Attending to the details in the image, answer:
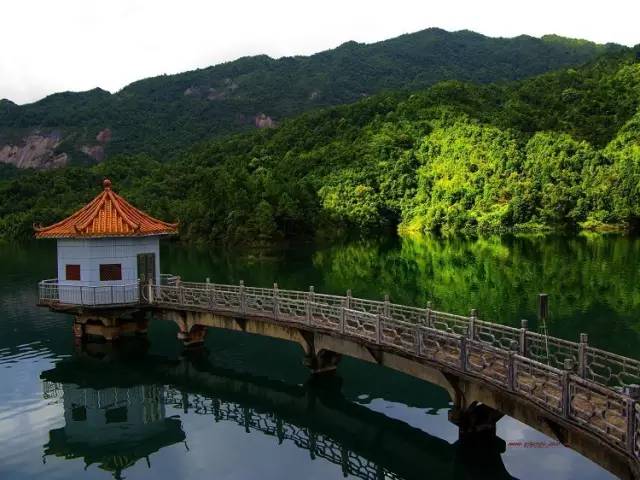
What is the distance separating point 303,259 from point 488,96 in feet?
281

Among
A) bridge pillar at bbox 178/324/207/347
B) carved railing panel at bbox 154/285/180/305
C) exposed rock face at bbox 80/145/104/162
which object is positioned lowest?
bridge pillar at bbox 178/324/207/347

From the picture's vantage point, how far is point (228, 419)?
67.2 feet

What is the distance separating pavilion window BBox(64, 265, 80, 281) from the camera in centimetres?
2752

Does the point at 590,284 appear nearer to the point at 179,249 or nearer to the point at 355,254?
the point at 355,254

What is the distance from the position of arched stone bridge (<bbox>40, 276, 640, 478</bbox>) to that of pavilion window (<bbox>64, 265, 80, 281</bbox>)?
867 millimetres

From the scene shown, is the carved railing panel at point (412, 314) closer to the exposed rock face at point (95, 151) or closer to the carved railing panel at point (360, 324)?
the carved railing panel at point (360, 324)

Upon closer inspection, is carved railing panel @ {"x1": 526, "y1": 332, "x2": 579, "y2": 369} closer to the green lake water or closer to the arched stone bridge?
the arched stone bridge

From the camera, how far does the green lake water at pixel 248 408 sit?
16.7 metres

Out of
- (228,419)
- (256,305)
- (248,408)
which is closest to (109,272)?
(256,305)

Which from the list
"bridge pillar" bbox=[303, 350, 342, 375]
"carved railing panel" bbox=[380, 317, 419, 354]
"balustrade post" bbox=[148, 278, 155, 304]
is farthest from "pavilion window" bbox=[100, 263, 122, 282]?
"carved railing panel" bbox=[380, 317, 419, 354]

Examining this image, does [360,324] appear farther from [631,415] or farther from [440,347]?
[631,415]

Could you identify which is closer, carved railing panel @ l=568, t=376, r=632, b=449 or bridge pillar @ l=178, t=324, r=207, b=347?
carved railing panel @ l=568, t=376, r=632, b=449

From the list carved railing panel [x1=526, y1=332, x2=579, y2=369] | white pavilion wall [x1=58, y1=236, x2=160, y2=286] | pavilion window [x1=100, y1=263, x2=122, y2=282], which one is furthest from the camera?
pavilion window [x1=100, y1=263, x2=122, y2=282]

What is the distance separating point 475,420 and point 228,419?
7.98 metres
